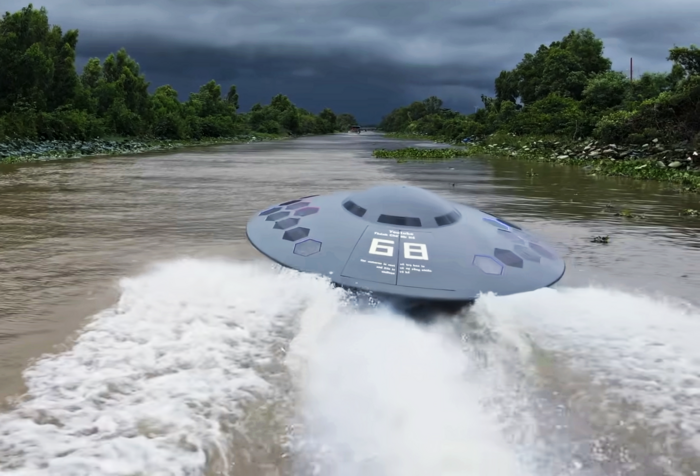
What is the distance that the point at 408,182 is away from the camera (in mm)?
18312

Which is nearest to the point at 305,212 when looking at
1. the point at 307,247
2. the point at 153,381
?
the point at 307,247

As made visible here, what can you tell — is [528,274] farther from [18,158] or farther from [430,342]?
[18,158]

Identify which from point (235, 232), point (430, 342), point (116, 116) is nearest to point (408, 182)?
point (235, 232)

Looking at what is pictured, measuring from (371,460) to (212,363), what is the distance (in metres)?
1.58

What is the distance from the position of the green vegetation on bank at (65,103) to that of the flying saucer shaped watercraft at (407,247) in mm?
23882

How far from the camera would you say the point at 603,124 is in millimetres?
28859

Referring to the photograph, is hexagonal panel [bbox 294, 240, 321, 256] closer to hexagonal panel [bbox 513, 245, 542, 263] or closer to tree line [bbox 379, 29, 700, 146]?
hexagonal panel [bbox 513, 245, 542, 263]

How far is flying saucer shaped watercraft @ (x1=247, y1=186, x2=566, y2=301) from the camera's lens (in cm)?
555

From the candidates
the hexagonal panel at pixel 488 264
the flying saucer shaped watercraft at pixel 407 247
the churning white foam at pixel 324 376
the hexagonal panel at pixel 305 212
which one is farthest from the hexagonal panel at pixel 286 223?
the hexagonal panel at pixel 488 264

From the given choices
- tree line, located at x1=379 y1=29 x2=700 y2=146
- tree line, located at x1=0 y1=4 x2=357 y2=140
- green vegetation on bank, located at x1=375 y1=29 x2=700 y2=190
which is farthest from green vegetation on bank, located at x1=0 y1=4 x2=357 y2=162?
tree line, located at x1=379 y1=29 x2=700 y2=146

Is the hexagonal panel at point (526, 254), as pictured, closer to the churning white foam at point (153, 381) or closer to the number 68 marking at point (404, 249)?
the number 68 marking at point (404, 249)

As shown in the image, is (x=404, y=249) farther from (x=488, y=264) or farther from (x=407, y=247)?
(x=488, y=264)

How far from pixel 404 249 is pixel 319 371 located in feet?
6.98

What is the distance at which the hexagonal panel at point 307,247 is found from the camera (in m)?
6.25
